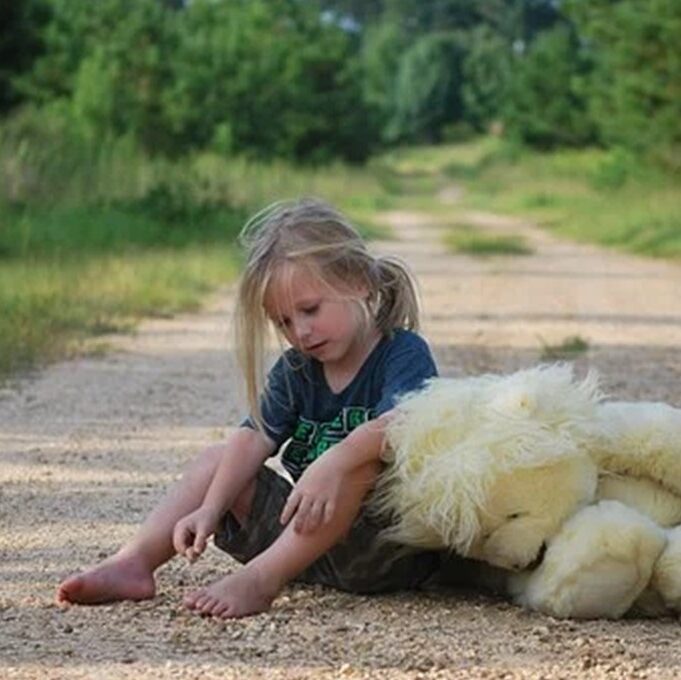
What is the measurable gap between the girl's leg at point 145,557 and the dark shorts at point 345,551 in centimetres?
6

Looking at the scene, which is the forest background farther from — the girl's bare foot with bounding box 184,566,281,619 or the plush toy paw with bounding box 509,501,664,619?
the plush toy paw with bounding box 509,501,664,619

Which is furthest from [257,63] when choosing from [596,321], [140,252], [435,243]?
[596,321]

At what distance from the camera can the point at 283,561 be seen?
4395mm

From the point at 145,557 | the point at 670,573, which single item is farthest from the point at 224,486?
the point at 670,573

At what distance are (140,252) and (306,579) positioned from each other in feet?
40.5

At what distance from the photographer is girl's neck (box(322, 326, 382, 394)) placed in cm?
468

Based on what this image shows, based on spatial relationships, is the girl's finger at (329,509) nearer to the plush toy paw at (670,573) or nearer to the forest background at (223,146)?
the plush toy paw at (670,573)

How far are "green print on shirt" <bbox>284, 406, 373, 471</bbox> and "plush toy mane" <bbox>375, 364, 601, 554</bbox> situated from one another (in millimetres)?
198

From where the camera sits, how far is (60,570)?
483 cm

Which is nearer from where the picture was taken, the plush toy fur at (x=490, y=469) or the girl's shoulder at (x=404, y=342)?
the plush toy fur at (x=490, y=469)

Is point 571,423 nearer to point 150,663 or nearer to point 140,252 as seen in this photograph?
point 150,663

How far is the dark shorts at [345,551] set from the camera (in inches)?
179

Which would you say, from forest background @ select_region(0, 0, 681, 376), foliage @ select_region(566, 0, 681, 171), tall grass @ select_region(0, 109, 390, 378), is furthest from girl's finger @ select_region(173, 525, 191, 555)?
foliage @ select_region(566, 0, 681, 171)

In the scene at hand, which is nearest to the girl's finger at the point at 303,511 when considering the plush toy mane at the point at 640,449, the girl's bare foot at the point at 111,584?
the girl's bare foot at the point at 111,584
